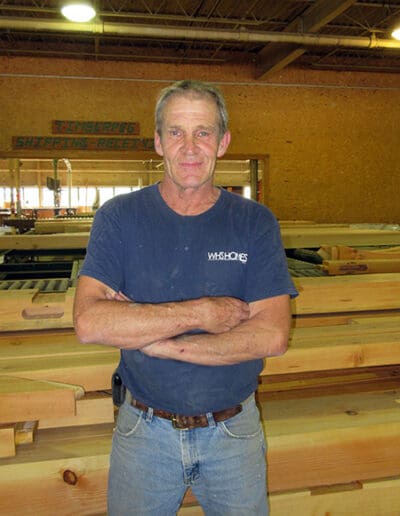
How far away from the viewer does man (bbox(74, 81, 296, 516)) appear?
1528 mm

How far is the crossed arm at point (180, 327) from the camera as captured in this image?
58.6 inches

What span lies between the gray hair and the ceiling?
16.8 feet

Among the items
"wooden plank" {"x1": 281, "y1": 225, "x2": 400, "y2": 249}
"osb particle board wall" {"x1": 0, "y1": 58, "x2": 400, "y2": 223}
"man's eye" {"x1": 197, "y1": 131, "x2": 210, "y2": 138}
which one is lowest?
"wooden plank" {"x1": 281, "y1": 225, "x2": 400, "y2": 249}

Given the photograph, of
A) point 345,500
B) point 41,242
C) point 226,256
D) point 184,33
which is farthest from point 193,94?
point 184,33

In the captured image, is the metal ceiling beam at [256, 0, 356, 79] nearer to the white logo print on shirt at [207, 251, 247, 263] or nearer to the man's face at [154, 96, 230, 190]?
the man's face at [154, 96, 230, 190]

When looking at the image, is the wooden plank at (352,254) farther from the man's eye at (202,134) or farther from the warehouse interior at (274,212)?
the man's eye at (202,134)

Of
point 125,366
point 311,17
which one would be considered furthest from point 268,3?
point 125,366

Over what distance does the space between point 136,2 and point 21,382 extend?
6700 millimetres

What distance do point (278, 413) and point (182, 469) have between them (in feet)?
2.36

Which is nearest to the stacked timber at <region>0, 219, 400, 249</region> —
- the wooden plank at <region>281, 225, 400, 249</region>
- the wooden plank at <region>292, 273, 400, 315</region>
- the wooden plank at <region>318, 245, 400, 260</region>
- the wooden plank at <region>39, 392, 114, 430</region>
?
the wooden plank at <region>281, 225, 400, 249</region>

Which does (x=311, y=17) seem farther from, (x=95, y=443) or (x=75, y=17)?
(x=95, y=443)

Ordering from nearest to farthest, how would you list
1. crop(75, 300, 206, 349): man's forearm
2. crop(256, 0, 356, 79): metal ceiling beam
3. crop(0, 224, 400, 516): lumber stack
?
1. crop(75, 300, 206, 349): man's forearm
2. crop(0, 224, 400, 516): lumber stack
3. crop(256, 0, 356, 79): metal ceiling beam

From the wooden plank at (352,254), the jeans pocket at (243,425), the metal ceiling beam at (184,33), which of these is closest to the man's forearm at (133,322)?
the jeans pocket at (243,425)

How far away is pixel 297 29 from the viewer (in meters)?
7.25
